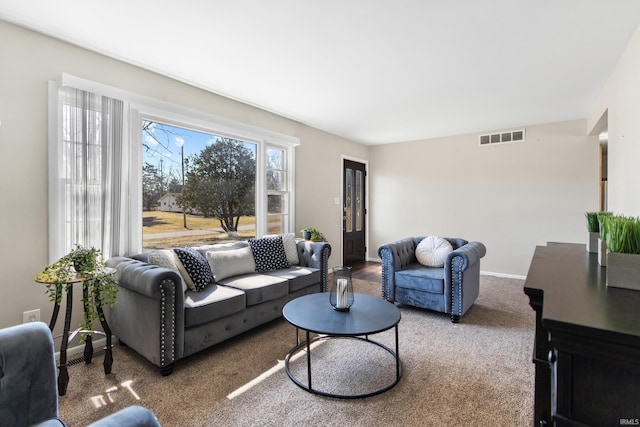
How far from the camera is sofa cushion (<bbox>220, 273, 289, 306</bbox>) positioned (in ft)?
9.22

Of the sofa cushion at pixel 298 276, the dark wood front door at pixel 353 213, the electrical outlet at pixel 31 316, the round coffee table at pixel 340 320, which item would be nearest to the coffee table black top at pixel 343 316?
the round coffee table at pixel 340 320

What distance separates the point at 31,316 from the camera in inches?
89.7

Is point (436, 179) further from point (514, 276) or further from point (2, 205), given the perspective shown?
point (2, 205)

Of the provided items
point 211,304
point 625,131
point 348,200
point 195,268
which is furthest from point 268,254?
point 625,131

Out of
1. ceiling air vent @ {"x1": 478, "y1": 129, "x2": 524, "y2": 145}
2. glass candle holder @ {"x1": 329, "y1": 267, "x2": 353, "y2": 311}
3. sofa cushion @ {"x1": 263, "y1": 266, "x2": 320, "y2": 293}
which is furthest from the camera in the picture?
ceiling air vent @ {"x1": 478, "y1": 129, "x2": 524, "y2": 145}

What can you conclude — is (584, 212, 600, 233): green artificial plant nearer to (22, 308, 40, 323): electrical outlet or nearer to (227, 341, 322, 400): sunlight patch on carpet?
(227, 341, 322, 400): sunlight patch on carpet

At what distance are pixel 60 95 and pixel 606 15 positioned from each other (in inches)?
160

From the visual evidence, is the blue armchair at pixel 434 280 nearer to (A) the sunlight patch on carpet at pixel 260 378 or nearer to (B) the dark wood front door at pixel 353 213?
(A) the sunlight patch on carpet at pixel 260 378

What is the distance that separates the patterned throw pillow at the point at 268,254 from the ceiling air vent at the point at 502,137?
4069 millimetres

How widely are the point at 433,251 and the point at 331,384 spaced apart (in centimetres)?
228

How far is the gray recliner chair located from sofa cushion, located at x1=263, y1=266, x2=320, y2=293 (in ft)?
6.92

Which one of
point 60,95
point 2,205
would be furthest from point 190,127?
point 2,205

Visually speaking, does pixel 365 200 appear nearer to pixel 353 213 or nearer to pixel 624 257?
pixel 353 213

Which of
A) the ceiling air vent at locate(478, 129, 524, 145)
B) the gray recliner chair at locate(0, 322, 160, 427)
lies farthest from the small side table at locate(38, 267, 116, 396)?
the ceiling air vent at locate(478, 129, 524, 145)
